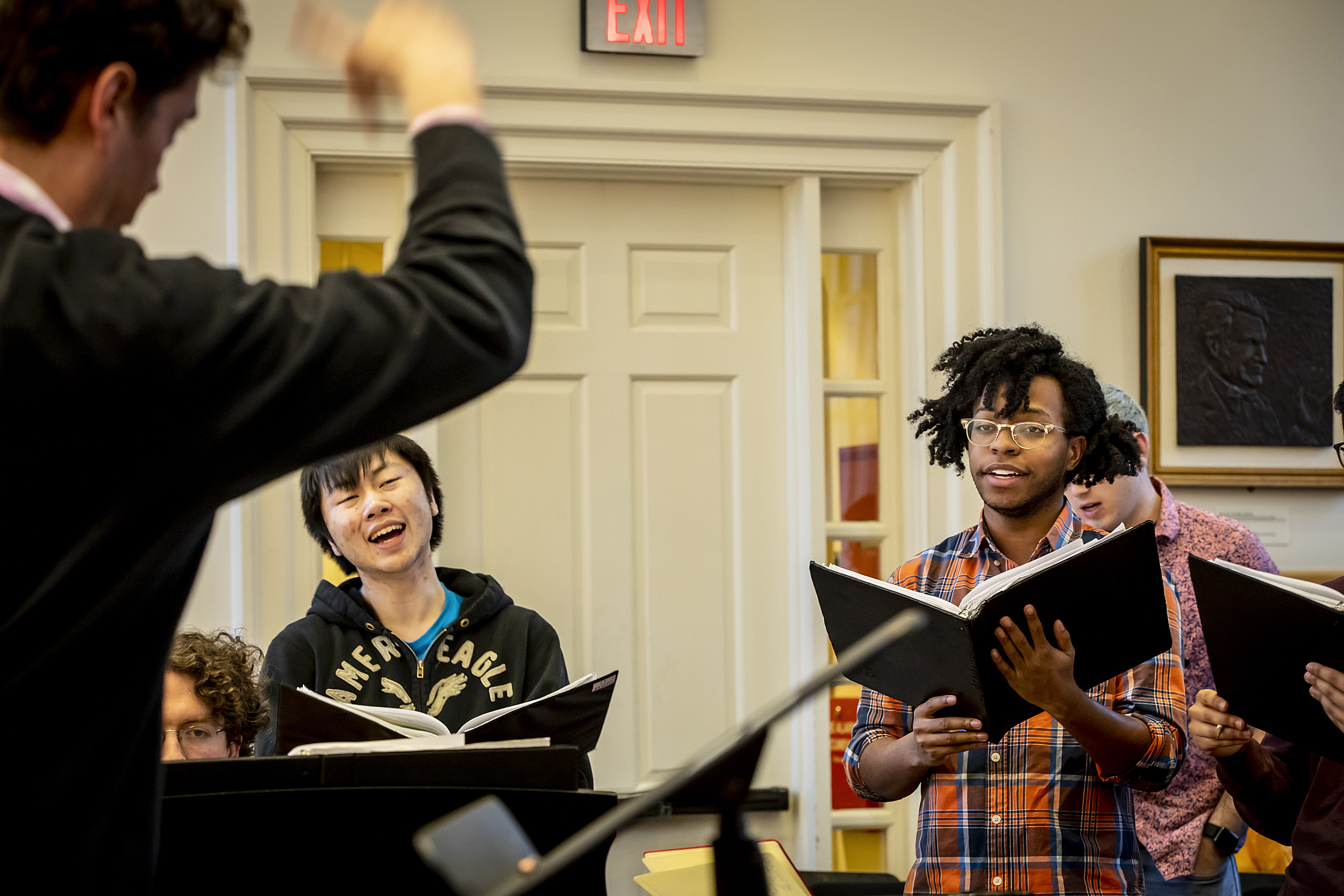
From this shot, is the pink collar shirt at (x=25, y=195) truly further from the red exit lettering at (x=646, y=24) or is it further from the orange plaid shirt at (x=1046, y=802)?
the red exit lettering at (x=646, y=24)

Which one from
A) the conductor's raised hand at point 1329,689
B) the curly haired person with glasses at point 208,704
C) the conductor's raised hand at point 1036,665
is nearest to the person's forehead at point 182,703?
the curly haired person with glasses at point 208,704

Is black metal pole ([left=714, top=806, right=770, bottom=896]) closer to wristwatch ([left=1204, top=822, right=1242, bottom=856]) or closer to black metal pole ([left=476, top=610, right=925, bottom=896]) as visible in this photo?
black metal pole ([left=476, top=610, right=925, bottom=896])

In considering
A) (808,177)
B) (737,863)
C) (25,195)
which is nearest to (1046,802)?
(737,863)

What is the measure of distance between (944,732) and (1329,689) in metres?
0.50

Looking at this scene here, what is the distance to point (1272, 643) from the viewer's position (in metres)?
1.55

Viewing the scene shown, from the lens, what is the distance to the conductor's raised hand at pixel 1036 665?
5.01 feet

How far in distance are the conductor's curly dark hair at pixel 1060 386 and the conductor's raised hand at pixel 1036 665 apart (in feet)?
1.51

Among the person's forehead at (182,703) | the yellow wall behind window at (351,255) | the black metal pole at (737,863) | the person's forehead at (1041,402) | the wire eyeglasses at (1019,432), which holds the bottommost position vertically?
the person's forehead at (182,703)

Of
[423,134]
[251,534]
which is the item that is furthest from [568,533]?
[423,134]

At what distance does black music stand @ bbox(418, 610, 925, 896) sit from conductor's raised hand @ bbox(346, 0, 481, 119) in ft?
1.35

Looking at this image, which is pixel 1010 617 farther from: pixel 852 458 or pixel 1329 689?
pixel 852 458

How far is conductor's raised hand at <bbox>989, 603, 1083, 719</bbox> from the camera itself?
1.53 metres

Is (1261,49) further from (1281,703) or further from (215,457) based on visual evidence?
(215,457)

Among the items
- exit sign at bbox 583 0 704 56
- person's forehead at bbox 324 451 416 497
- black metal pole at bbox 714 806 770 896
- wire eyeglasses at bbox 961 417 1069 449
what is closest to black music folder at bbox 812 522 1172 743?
wire eyeglasses at bbox 961 417 1069 449
